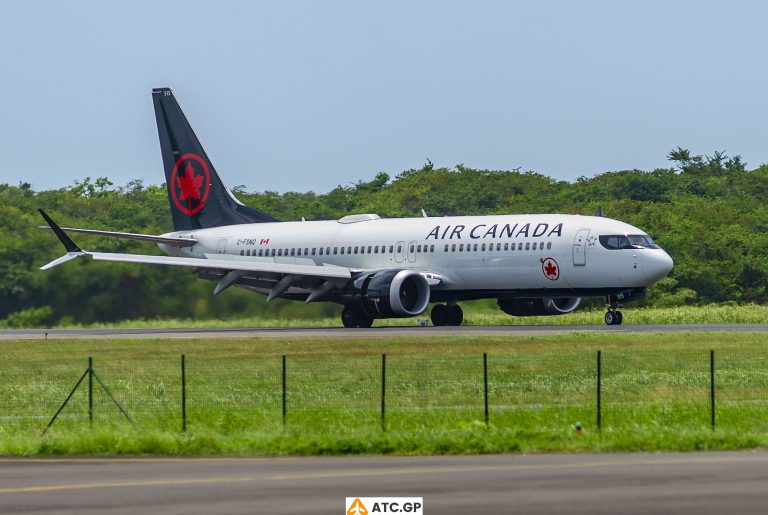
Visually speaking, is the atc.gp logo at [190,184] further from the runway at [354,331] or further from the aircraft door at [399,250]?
the aircraft door at [399,250]

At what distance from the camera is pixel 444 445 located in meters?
23.7

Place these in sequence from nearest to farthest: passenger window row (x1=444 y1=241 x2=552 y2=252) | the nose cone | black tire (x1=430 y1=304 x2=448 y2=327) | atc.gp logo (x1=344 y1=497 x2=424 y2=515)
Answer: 1. atc.gp logo (x1=344 y1=497 x2=424 y2=515)
2. the nose cone
3. passenger window row (x1=444 y1=241 x2=552 y2=252)
4. black tire (x1=430 y1=304 x2=448 y2=327)

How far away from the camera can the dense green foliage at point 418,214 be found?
63125 millimetres

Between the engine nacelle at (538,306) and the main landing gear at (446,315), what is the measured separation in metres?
1.57

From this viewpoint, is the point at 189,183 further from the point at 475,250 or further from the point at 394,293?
the point at 475,250

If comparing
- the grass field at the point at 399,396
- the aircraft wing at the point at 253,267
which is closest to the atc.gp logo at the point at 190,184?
the aircraft wing at the point at 253,267

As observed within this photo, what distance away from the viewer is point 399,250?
58.9 m

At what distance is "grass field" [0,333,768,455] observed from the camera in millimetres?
24328

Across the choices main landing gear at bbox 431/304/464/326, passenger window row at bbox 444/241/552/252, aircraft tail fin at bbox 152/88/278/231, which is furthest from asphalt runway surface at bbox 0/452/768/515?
aircraft tail fin at bbox 152/88/278/231

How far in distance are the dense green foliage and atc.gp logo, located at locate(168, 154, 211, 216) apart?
3.46 metres

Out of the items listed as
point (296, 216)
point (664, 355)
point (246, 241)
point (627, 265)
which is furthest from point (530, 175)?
point (664, 355)

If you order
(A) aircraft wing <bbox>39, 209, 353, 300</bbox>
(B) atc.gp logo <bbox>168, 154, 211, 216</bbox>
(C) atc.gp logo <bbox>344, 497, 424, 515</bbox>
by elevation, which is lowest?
(C) atc.gp logo <bbox>344, 497, 424, 515</bbox>

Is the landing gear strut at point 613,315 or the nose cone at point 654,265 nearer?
the nose cone at point 654,265

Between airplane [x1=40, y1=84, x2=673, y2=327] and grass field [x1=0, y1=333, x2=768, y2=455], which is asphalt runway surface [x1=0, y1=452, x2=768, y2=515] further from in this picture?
airplane [x1=40, y1=84, x2=673, y2=327]
